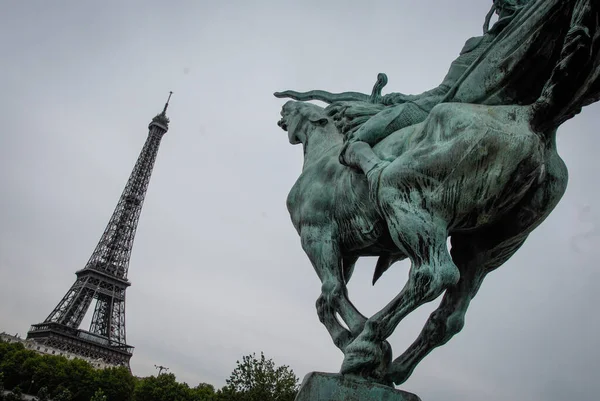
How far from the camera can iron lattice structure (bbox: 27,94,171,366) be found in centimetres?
5825

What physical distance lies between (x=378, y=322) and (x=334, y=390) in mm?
556

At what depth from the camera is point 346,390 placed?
3.48 metres

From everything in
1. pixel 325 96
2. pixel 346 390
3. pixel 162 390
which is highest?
pixel 162 390

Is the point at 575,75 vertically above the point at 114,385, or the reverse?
the point at 114,385

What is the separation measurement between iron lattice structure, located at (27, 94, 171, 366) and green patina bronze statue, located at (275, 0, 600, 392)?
59979mm

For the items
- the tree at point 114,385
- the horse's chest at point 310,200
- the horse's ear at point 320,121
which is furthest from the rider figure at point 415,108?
the tree at point 114,385

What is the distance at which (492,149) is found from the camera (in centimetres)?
329

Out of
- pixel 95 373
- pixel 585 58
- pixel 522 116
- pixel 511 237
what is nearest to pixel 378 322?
pixel 511 237

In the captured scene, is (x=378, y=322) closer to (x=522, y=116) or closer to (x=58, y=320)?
(x=522, y=116)

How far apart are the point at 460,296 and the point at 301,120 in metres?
2.71

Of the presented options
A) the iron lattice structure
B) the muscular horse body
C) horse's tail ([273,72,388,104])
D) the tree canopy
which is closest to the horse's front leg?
the muscular horse body

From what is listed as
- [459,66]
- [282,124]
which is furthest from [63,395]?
[459,66]

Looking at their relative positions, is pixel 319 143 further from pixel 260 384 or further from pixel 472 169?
pixel 260 384

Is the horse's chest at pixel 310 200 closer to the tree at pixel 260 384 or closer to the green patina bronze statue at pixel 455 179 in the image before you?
the green patina bronze statue at pixel 455 179
